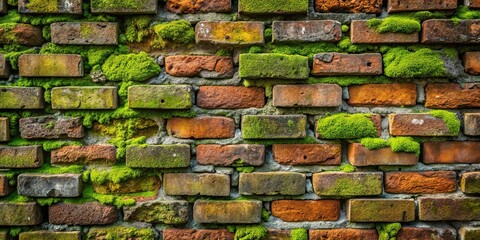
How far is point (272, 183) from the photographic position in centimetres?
98

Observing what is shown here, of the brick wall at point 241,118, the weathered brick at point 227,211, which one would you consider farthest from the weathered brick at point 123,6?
the weathered brick at point 227,211

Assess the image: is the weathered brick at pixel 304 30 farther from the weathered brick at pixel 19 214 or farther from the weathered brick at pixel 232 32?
the weathered brick at pixel 19 214

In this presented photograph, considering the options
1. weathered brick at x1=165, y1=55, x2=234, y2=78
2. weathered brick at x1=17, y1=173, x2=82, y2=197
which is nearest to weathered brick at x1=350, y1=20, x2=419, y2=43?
weathered brick at x1=165, y1=55, x2=234, y2=78

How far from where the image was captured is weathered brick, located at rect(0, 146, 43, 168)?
0.98 meters

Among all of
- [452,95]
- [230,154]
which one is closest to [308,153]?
[230,154]

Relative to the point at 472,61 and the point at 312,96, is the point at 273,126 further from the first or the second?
the point at 472,61

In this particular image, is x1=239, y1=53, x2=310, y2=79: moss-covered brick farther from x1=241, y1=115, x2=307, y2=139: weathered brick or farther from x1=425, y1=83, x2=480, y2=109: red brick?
x1=425, y1=83, x2=480, y2=109: red brick

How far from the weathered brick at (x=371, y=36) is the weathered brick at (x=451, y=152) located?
32 cm

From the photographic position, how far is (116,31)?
0.97 metres

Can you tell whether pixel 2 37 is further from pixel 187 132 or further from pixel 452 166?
pixel 452 166

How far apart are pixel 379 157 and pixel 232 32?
0.58 metres

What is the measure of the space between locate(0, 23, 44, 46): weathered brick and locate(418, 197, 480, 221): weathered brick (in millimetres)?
1262

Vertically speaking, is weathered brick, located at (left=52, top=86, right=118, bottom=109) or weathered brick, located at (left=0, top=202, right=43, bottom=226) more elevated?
weathered brick, located at (left=52, top=86, right=118, bottom=109)

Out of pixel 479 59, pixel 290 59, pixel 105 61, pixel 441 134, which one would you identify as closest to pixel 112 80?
pixel 105 61
